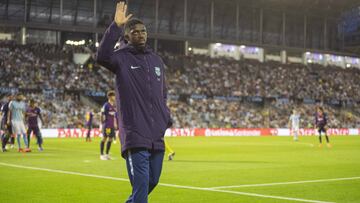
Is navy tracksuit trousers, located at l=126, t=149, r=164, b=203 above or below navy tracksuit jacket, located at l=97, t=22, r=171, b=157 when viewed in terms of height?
below

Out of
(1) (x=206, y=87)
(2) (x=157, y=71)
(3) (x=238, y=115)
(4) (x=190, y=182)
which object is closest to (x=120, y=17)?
(2) (x=157, y=71)

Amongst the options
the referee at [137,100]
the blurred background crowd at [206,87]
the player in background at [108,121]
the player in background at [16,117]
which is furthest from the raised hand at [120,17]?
the blurred background crowd at [206,87]

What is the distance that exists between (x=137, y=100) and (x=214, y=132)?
5168cm

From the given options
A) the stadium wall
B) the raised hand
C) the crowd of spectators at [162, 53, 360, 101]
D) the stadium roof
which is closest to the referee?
the raised hand

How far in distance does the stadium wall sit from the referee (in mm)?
40611

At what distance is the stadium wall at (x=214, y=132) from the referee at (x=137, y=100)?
40.6 metres

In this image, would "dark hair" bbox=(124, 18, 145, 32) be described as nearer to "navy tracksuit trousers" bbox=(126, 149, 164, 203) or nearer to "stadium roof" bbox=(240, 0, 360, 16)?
"navy tracksuit trousers" bbox=(126, 149, 164, 203)

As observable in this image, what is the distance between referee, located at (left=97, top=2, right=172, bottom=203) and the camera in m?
6.52

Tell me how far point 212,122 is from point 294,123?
1625 cm

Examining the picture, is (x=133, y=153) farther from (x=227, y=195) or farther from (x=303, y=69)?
(x=303, y=69)

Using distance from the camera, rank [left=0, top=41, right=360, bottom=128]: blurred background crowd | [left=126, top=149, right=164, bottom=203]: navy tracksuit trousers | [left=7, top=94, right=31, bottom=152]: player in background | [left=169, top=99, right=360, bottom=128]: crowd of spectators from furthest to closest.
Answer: [left=169, top=99, right=360, bottom=128]: crowd of spectators → [left=0, top=41, right=360, bottom=128]: blurred background crowd → [left=7, top=94, right=31, bottom=152]: player in background → [left=126, top=149, right=164, bottom=203]: navy tracksuit trousers

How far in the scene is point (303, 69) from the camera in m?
79.7

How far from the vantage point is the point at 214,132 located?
58062 millimetres

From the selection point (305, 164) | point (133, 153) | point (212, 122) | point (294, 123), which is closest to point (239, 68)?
point (212, 122)
